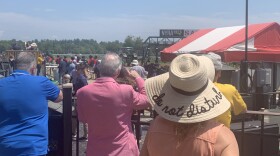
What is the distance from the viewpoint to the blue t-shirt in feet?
11.8

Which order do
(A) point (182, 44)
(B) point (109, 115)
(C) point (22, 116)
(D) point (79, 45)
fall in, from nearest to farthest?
(B) point (109, 115) < (C) point (22, 116) < (A) point (182, 44) < (D) point (79, 45)

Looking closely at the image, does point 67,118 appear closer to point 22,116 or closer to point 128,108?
point 22,116

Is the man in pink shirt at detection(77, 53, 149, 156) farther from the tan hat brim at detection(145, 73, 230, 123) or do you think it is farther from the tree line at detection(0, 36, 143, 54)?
the tree line at detection(0, 36, 143, 54)

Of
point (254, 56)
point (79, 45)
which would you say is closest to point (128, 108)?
point (254, 56)

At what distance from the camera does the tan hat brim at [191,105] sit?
6.45 ft

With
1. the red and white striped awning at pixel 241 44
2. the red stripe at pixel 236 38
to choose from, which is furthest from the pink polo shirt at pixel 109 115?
the red stripe at pixel 236 38

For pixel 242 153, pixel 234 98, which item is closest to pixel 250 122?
pixel 242 153

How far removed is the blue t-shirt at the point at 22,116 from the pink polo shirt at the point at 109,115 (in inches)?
20.2

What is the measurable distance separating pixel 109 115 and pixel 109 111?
0.10ft

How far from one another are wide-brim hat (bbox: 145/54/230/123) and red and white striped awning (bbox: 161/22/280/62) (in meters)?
8.58

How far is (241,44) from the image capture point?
10.8 metres

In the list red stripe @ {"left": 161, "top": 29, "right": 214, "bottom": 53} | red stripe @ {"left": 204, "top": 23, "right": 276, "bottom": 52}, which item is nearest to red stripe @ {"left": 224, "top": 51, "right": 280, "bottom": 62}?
red stripe @ {"left": 204, "top": 23, "right": 276, "bottom": 52}

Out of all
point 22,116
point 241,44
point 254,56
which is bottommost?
point 22,116

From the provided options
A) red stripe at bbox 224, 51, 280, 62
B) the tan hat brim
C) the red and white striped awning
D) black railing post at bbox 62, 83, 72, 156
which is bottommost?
black railing post at bbox 62, 83, 72, 156
